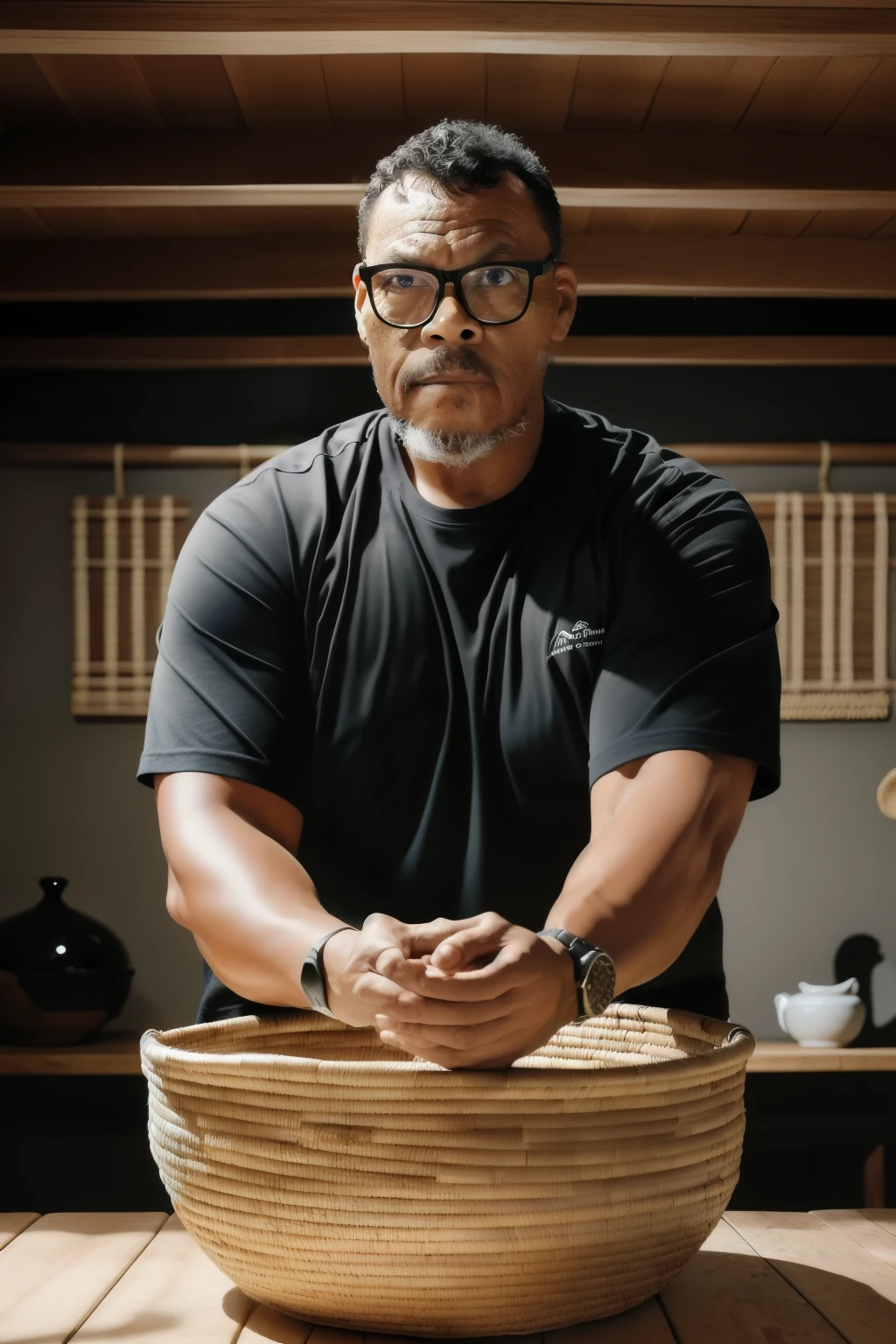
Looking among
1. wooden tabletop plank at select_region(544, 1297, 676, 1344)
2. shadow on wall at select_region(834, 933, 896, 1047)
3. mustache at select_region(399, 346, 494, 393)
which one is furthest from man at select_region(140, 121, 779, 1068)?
shadow on wall at select_region(834, 933, 896, 1047)

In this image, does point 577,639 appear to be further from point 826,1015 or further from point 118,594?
point 118,594

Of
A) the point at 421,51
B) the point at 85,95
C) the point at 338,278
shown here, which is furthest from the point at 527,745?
the point at 338,278

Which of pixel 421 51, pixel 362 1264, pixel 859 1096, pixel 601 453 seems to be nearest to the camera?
pixel 362 1264

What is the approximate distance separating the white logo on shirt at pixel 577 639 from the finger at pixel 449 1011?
19.8 inches

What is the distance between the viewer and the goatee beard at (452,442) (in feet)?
4.52

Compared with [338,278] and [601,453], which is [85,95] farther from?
[601,453]

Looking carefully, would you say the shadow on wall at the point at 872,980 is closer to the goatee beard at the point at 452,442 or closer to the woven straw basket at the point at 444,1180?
the goatee beard at the point at 452,442

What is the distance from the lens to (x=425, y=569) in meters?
1.42

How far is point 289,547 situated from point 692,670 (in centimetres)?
45

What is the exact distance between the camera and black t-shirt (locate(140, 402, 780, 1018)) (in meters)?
1.28

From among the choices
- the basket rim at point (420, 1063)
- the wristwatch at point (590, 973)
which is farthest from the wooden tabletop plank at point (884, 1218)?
the wristwatch at point (590, 973)

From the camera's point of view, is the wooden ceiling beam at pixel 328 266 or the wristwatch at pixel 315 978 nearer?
the wristwatch at pixel 315 978

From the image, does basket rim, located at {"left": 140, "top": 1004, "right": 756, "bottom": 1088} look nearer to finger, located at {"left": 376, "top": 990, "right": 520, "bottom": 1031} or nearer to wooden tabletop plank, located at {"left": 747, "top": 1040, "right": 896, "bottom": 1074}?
finger, located at {"left": 376, "top": 990, "right": 520, "bottom": 1031}

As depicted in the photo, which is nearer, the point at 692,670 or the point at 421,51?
the point at 692,670
